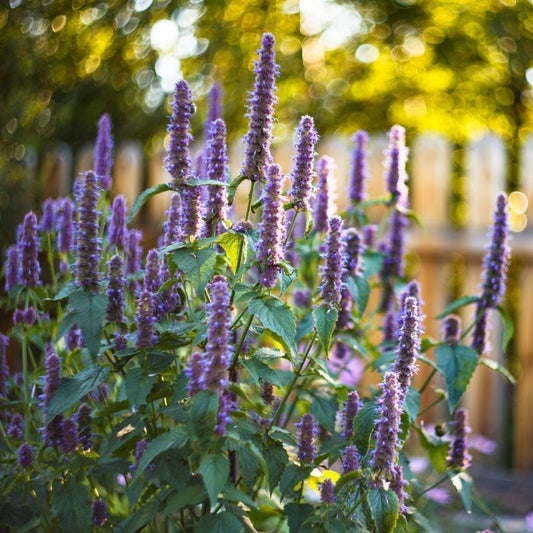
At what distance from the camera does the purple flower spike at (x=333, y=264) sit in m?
1.71

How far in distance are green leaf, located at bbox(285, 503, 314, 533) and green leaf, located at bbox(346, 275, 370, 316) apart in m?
0.70

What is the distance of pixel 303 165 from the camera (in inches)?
68.1

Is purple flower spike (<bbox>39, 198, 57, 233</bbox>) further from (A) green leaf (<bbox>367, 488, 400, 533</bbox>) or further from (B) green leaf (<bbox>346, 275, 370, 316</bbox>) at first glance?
(A) green leaf (<bbox>367, 488, 400, 533</bbox>)

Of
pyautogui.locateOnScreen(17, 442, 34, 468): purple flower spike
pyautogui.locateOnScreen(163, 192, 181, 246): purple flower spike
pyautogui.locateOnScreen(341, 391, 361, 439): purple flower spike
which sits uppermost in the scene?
pyautogui.locateOnScreen(163, 192, 181, 246): purple flower spike

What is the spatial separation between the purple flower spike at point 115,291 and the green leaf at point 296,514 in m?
0.61

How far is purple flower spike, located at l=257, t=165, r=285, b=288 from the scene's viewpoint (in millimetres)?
1603

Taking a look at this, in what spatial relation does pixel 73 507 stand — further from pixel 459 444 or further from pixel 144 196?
pixel 459 444

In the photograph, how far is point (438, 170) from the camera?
582 centimetres

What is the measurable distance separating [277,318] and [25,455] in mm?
807

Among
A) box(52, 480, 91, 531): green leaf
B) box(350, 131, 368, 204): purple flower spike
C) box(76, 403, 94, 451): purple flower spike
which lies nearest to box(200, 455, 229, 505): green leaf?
box(52, 480, 91, 531): green leaf

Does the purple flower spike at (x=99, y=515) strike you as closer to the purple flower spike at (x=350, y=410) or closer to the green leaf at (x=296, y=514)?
the green leaf at (x=296, y=514)

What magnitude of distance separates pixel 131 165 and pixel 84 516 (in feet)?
17.2

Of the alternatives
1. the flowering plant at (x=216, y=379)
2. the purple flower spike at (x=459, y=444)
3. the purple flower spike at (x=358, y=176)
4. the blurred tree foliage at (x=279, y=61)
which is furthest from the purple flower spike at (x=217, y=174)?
the blurred tree foliage at (x=279, y=61)

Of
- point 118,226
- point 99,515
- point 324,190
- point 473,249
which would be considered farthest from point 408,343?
point 473,249
